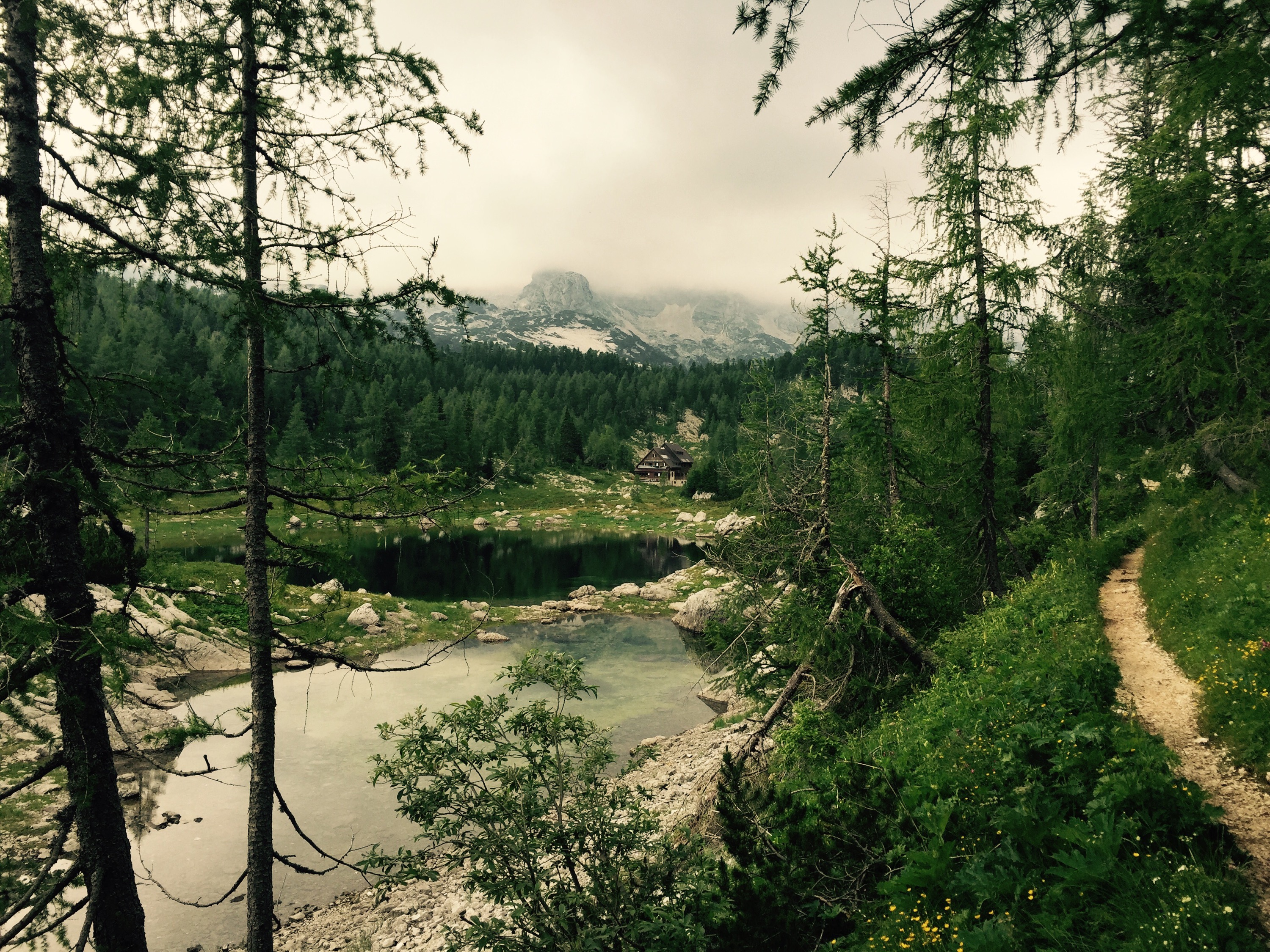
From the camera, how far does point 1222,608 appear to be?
848cm

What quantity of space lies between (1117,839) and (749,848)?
105 inches

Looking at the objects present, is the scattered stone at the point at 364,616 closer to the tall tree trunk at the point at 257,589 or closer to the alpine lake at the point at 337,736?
the alpine lake at the point at 337,736

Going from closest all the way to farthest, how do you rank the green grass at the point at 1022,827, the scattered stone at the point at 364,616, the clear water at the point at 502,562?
the green grass at the point at 1022,827 < the scattered stone at the point at 364,616 < the clear water at the point at 502,562

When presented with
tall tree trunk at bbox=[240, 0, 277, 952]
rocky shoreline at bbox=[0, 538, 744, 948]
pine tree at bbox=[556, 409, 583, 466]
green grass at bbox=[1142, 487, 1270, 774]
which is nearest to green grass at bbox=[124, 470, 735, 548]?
pine tree at bbox=[556, 409, 583, 466]

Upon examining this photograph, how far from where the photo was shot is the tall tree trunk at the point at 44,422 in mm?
5012

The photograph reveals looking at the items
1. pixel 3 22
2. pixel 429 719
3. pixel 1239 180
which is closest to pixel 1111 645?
pixel 1239 180

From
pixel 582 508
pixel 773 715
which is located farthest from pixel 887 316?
pixel 582 508

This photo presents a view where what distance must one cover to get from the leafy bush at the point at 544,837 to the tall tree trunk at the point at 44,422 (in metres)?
2.46

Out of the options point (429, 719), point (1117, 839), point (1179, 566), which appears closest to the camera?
point (1117, 839)

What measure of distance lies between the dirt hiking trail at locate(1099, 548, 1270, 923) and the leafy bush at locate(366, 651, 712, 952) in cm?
422

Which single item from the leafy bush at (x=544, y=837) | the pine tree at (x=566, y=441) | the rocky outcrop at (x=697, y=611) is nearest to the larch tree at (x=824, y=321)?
the leafy bush at (x=544, y=837)

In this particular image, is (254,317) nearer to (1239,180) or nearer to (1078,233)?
(1239,180)

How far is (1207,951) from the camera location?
130 inches

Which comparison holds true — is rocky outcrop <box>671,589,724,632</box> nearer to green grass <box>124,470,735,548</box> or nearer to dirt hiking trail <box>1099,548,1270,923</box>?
green grass <box>124,470,735,548</box>
